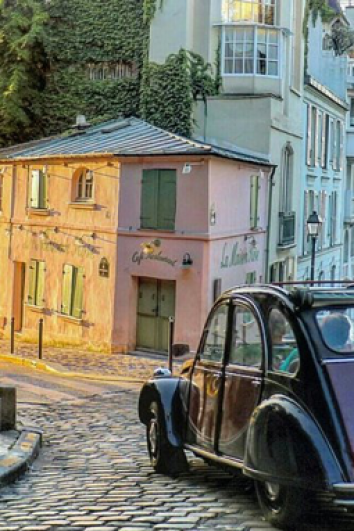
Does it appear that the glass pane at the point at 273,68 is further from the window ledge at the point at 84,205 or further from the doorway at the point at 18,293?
the doorway at the point at 18,293

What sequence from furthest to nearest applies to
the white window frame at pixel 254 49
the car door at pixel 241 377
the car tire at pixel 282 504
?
the white window frame at pixel 254 49 → the car door at pixel 241 377 → the car tire at pixel 282 504

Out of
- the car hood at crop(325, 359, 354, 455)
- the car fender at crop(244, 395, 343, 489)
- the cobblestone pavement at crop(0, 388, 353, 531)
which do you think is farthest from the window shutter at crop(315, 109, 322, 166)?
the car hood at crop(325, 359, 354, 455)

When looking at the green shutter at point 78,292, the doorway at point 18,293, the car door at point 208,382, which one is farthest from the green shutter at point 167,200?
Answer: the car door at point 208,382

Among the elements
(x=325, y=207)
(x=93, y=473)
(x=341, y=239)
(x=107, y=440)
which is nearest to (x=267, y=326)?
(x=93, y=473)

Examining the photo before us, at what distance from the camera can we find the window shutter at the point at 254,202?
1077 inches

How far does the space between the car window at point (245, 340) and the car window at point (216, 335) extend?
18 cm

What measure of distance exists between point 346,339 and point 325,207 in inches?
1373

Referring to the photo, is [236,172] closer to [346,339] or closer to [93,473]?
[93,473]

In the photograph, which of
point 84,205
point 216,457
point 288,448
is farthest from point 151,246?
point 288,448

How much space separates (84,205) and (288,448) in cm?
1972

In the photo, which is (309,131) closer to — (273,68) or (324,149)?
(324,149)

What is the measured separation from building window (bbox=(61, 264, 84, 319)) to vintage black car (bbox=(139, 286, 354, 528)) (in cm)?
1764

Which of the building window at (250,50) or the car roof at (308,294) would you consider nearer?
the car roof at (308,294)

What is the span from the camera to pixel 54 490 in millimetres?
8047
